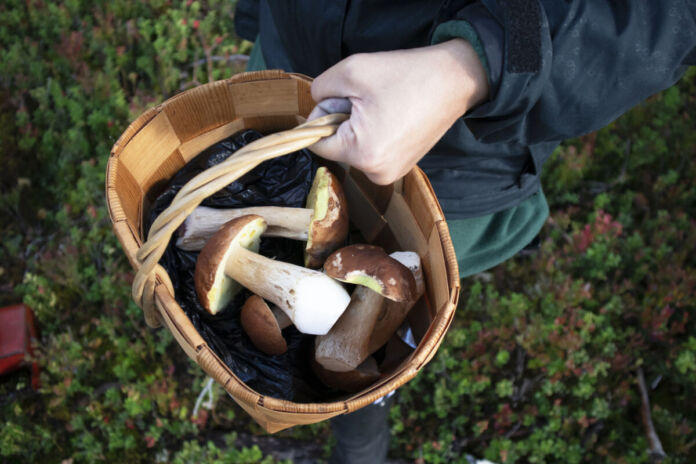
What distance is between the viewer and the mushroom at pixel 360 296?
1311 millimetres

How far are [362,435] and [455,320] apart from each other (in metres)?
0.87

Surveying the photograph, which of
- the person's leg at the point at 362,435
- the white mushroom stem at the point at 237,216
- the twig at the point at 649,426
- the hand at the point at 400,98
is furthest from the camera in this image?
the twig at the point at 649,426

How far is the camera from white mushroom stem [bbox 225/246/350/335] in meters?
1.38

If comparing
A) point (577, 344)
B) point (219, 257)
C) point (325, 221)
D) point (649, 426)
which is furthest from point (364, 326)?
point (649, 426)

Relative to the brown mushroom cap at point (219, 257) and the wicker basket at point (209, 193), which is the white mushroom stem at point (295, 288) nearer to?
the brown mushroom cap at point (219, 257)

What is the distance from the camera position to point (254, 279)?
1.48 metres

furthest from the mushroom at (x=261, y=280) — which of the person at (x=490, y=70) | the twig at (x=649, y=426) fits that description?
the twig at (x=649, y=426)

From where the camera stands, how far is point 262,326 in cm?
140

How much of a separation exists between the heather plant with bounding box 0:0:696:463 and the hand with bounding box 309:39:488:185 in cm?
171

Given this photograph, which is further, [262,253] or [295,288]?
[262,253]

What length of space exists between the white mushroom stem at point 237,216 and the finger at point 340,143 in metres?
0.42

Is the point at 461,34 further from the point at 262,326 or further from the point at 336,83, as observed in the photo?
the point at 262,326

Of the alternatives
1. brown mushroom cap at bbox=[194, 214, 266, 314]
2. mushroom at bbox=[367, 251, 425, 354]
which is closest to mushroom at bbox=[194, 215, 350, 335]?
brown mushroom cap at bbox=[194, 214, 266, 314]

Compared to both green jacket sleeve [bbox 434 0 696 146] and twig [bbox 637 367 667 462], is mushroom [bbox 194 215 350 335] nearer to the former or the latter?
green jacket sleeve [bbox 434 0 696 146]
